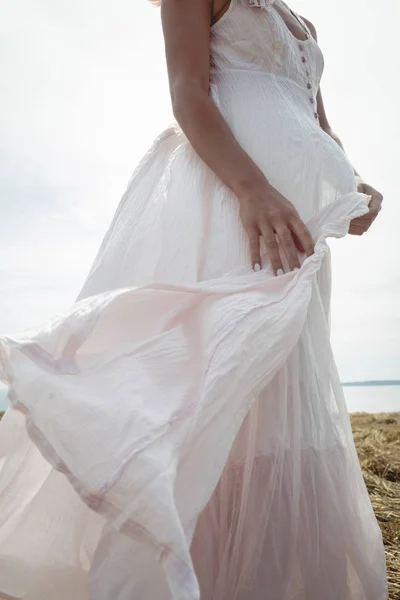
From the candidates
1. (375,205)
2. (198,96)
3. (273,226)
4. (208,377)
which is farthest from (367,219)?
(208,377)

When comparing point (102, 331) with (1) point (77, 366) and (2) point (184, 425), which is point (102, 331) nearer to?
(1) point (77, 366)

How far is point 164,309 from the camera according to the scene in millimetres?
1000

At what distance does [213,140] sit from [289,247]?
0.30 meters

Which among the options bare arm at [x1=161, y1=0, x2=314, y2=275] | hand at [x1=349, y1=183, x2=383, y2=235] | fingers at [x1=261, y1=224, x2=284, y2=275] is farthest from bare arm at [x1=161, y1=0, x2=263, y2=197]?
hand at [x1=349, y1=183, x2=383, y2=235]

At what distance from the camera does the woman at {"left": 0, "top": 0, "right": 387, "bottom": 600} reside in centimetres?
76

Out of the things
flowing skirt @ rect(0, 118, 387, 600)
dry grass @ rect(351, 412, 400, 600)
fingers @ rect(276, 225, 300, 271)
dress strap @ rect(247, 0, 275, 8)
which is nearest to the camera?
flowing skirt @ rect(0, 118, 387, 600)

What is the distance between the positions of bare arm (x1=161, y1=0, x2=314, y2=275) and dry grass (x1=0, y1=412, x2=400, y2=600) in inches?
36.9

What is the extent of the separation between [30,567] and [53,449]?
34cm

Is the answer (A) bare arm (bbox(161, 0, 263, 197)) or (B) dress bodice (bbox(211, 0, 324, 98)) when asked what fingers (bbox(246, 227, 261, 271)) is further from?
(B) dress bodice (bbox(211, 0, 324, 98))

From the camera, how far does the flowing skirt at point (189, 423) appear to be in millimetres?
742

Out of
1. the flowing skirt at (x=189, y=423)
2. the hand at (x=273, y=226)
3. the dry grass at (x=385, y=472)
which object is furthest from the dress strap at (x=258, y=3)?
the dry grass at (x=385, y=472)

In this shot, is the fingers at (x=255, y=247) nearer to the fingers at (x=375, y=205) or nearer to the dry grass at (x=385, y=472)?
the fingers at (x=375, y=205)

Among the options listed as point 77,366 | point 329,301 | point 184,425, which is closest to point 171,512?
point 184,425

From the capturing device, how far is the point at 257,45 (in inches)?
52.9
